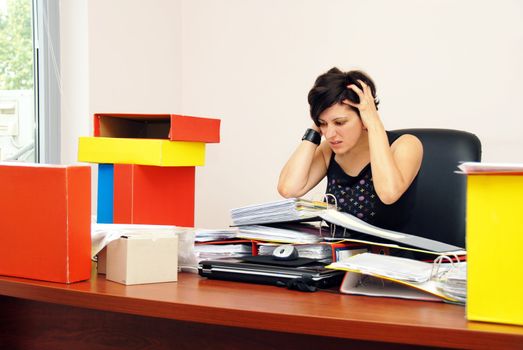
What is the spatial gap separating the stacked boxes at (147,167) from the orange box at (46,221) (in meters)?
0.46

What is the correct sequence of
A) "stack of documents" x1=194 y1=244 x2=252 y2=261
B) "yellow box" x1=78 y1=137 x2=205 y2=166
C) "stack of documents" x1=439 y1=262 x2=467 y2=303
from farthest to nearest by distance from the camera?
1. "yellow box" x1=78 y1=137 x2=205 y2=166
2. "stack of documents" x1=194 y1=244 x2=252 y2=261
3. "stack of documents" x1=439 y1=262 x2=467 y2=303

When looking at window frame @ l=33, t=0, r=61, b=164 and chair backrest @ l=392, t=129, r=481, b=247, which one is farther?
window frame @ l=33, t=0, r=61, b=164

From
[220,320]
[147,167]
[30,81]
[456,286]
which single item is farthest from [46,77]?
[456,286]

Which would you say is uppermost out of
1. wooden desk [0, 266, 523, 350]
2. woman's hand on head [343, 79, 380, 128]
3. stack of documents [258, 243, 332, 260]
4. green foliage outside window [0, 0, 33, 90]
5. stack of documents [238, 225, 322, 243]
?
green foliage outside window [0, 0, 33, 90]

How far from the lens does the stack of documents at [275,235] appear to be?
4.49 feet

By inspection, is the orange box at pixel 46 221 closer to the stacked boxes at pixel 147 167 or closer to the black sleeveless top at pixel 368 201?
the stacked boxes at pixel 147 167

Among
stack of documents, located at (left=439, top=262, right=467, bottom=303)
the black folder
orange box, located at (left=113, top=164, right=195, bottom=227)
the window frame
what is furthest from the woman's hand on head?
the window frame

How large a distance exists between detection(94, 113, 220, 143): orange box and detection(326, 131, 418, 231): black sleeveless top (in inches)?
19.3

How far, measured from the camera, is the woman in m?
1.95

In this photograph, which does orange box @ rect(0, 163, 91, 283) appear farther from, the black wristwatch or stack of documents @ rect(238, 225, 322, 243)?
the black wristwatch

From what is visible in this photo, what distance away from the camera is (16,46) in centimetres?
246

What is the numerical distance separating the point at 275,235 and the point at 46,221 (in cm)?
46

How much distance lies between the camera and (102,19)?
2.61 meters

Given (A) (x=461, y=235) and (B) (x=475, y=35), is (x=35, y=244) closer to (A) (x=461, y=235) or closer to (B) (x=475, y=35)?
(A) (x=461, y=235)
